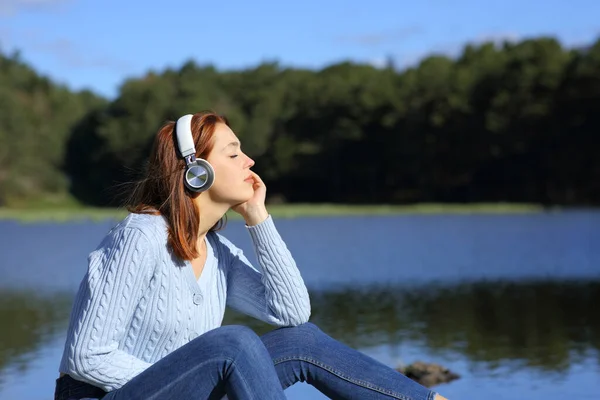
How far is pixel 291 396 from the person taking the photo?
541 centimetres

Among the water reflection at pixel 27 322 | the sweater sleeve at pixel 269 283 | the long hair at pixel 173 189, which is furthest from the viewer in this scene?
the water reflection at pixel 27 322

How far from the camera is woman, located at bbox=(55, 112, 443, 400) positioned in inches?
104

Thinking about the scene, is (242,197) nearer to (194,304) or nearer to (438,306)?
(194,304)

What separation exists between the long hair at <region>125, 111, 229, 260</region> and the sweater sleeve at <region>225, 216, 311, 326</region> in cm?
36

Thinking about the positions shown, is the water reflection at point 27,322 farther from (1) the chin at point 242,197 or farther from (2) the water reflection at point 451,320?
(1) the chin at point 242,197

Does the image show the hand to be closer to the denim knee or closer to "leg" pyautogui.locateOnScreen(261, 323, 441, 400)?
"leg" pyautogui.locateOnScreen(261, 323, 441, 400)

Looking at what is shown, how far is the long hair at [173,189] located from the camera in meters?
2.84

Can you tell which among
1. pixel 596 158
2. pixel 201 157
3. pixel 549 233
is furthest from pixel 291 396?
pixel 596 158

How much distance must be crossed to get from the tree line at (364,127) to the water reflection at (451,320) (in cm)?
3959

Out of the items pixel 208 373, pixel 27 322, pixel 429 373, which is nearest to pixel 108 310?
pixel 208 373

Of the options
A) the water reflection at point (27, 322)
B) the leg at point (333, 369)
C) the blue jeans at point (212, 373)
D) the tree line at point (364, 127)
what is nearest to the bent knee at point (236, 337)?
the blue jeans at point (212, 373)

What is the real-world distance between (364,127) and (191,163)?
192ft

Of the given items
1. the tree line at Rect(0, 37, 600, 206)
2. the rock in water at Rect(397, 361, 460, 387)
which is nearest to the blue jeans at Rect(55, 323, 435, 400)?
the rock in water at Rect(397, 361, 460, 387)

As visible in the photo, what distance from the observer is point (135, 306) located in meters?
2.71
